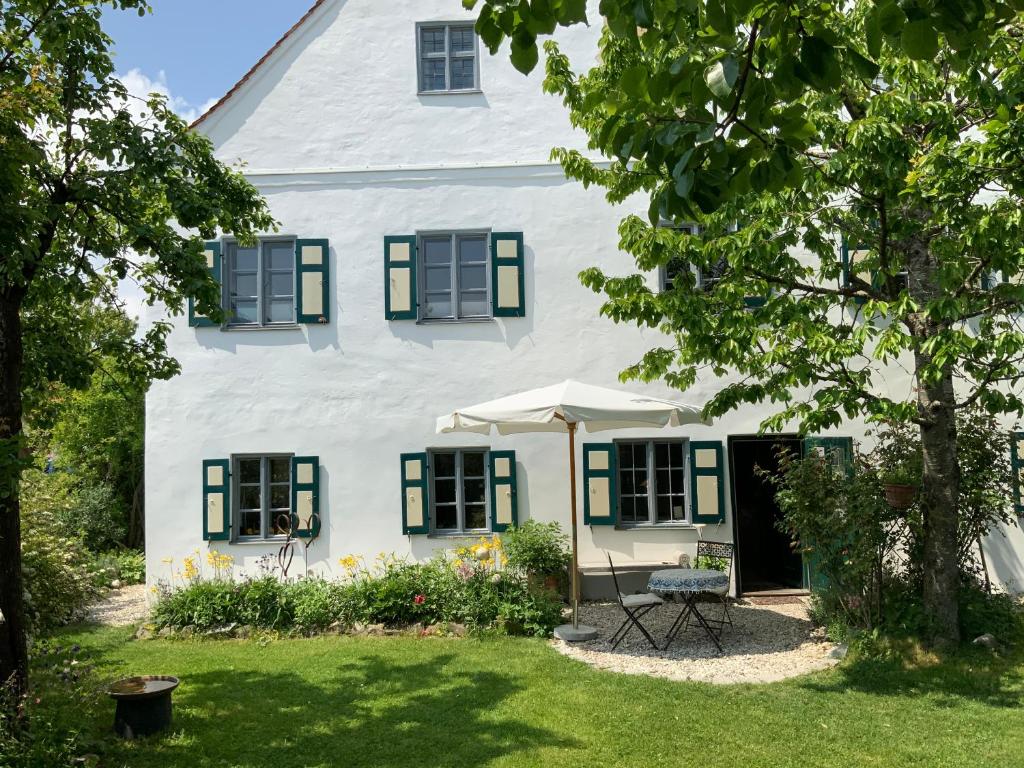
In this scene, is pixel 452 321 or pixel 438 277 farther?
pixel 438 277

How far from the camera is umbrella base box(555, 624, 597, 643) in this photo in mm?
8156

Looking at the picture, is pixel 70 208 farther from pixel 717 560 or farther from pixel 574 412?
pixel 717 560

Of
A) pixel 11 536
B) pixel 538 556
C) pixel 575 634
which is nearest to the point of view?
pixel 11 536

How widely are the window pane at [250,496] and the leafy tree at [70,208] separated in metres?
3.71

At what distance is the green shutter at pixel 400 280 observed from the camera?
10.6m

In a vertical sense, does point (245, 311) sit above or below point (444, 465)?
above

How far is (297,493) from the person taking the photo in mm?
10516

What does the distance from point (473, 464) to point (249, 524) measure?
290cm

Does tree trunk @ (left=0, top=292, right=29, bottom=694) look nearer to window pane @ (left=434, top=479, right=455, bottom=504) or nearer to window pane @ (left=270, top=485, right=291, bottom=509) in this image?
window pane @ (left=270, top=485, right=291, bottom=509)

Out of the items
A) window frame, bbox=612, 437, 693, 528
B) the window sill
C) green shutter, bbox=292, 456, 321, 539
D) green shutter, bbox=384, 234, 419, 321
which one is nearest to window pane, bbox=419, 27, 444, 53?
green shutter, bbox=384, 234, 419, 321

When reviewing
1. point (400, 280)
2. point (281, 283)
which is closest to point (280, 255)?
point (281, 283)

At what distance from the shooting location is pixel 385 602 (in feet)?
29.4

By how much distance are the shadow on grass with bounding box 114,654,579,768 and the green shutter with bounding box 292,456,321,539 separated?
3.01 metres

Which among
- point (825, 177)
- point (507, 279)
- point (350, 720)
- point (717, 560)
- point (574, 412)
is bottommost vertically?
point (350, 720)
